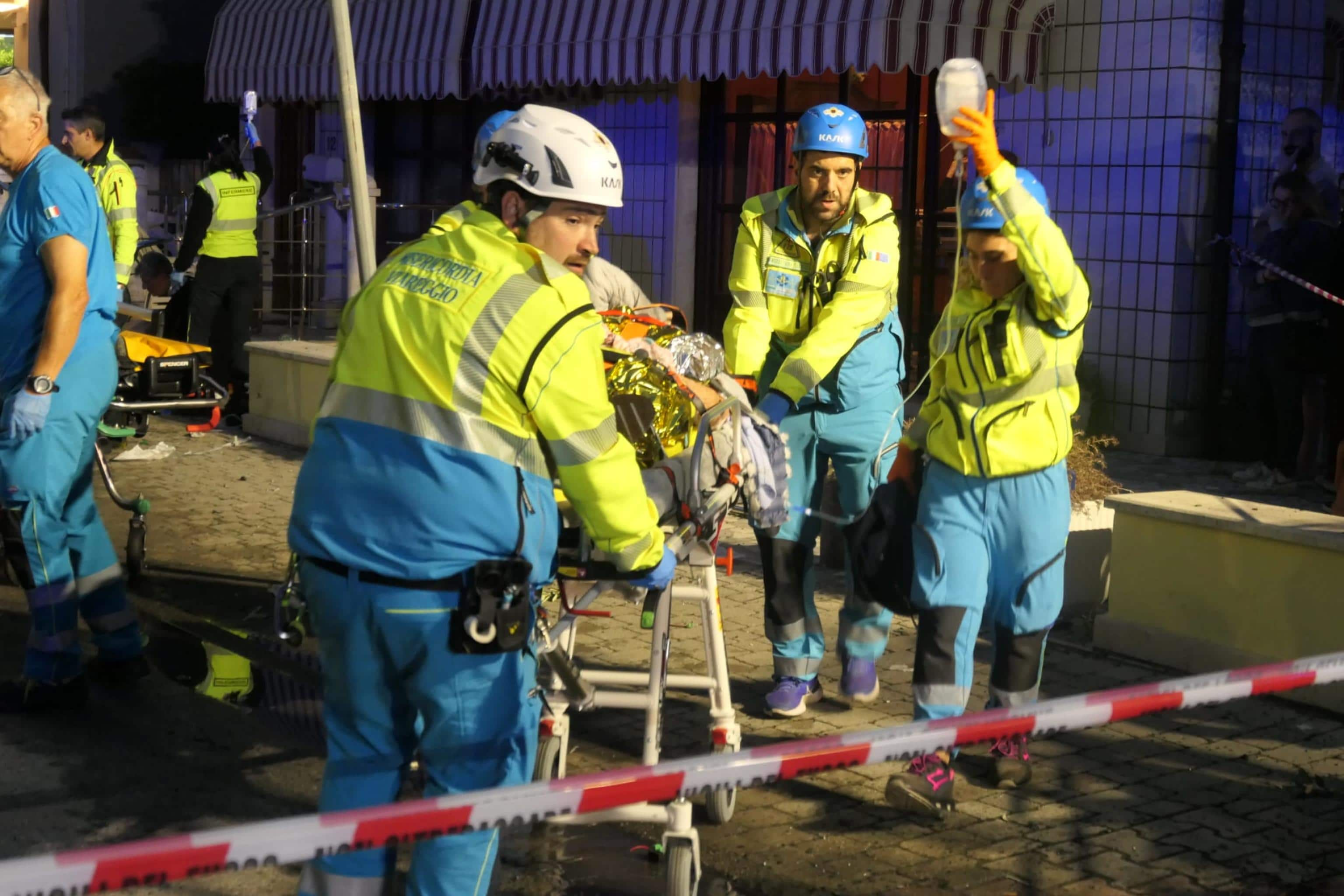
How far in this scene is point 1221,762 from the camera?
530cm

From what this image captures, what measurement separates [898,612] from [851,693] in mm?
860

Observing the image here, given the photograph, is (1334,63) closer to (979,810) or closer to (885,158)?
(885,158)

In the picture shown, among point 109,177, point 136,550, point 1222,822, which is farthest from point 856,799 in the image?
point 109,177

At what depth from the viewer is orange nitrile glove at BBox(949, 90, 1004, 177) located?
14.5ft

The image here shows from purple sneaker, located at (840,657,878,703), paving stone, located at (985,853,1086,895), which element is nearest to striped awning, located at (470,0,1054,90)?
purple sneaker, located at (840,657,878,703)

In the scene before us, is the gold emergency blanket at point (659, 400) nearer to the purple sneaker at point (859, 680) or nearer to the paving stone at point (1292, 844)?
the purple sneaker at point (859, 680)

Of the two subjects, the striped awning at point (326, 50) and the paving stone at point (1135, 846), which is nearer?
the paving stone at point (1135, 846)

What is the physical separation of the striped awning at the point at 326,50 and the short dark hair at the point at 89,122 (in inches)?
174

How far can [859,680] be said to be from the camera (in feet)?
19.3

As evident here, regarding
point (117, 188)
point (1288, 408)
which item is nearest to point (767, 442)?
point (1288, 408)

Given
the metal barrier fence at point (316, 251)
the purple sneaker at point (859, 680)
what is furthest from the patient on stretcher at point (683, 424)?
the metal barrier fence at point (316, 251)

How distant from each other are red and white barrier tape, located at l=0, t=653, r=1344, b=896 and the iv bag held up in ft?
5.29

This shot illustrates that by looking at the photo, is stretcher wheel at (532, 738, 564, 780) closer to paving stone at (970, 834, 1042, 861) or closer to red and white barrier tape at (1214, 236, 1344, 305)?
paving stone at (970, 834, 1042, 861)

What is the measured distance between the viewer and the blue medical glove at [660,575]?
364 centimetres
